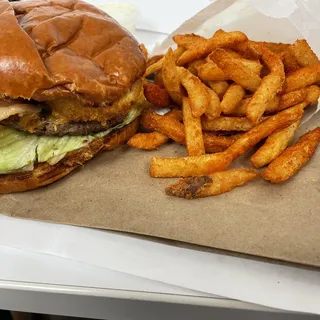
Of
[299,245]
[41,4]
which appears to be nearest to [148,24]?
[41,4]

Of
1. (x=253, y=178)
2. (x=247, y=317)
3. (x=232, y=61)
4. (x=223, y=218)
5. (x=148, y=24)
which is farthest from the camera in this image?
(x=148, y=24)

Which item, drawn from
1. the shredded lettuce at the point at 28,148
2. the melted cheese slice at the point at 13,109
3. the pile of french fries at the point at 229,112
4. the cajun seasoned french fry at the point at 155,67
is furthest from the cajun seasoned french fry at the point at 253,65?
the melted cheese slice at the point at 13,109

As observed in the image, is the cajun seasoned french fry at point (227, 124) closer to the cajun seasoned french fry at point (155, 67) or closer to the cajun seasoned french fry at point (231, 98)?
the cajun seasoned french fry at point (231, 98)

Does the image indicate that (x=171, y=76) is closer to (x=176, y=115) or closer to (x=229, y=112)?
(x=176, y=115)

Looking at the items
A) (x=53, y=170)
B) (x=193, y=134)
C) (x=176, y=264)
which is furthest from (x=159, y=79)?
(x=176, y=264)

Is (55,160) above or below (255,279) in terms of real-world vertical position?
below

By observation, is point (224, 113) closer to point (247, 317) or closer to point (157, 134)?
point (157, 134)

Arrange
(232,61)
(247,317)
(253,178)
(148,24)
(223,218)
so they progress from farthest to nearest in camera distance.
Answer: (148,24), (232,61), (253,178), (223,218), (247,317)
